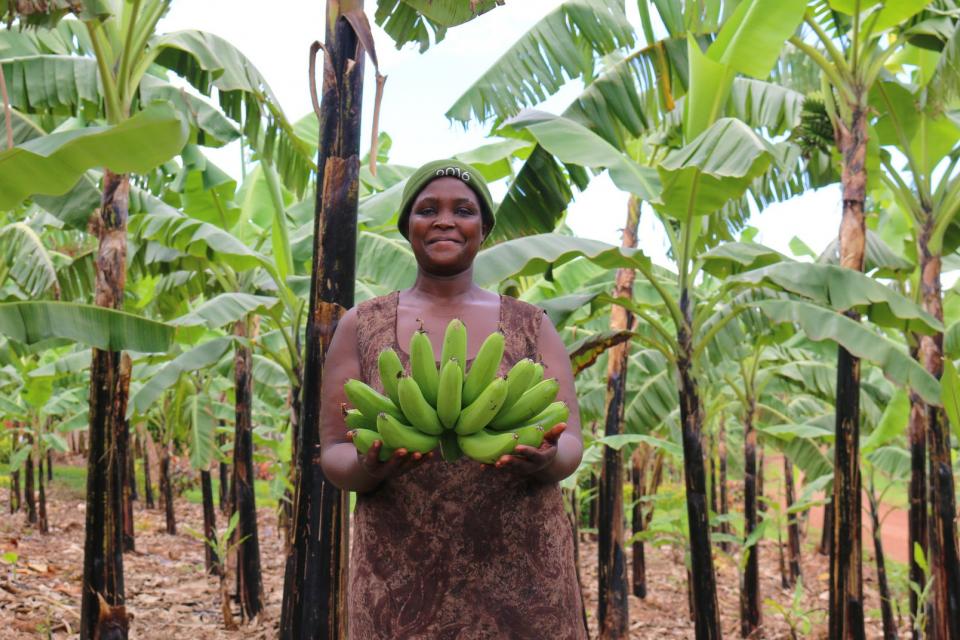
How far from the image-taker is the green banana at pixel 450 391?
196 centimetres

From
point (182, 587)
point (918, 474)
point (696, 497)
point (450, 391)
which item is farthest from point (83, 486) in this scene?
point (450, 391)

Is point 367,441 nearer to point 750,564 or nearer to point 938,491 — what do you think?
point 938,491

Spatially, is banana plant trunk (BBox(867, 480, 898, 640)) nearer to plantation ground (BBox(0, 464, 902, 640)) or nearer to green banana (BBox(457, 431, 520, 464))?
plantation ground (BBox(0, 464, 902, 640))

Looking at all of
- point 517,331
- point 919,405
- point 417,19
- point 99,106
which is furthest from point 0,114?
point 919,405

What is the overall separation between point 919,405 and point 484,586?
6.03 metres

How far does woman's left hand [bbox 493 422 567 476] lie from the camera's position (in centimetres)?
190

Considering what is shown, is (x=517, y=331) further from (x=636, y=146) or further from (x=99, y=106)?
(x=636, y=146)

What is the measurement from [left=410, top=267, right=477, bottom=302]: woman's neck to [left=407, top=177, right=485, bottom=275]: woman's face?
57 millimetres

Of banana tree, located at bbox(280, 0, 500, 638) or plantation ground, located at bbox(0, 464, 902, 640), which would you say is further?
plantation ground, located at bbox(0, 464, 902, 640)

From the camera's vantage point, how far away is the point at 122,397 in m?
6.20

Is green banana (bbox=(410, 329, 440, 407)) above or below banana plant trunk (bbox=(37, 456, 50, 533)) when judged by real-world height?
above

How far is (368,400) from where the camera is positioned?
6.72 ft

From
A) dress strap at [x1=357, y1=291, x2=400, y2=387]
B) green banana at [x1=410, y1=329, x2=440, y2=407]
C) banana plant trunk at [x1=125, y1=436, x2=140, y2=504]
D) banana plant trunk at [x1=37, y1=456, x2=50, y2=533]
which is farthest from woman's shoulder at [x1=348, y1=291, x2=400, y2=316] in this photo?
banana plant trunk at [x1=37, y1=456, x2=50, y2=533]

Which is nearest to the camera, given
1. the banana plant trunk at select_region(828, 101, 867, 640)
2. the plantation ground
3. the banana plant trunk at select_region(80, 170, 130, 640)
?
the banana plant trunk at select_region(80, 170, 130, 640)
